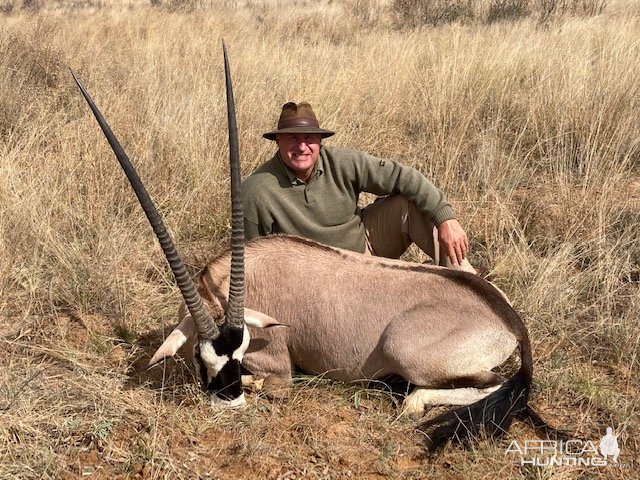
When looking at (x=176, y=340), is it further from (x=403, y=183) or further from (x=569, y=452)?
(x=569, y=452)

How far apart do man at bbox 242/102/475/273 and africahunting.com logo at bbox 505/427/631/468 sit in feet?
4.52

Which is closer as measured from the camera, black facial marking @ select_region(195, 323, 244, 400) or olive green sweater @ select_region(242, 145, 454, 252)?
black facial marking @ select_region(195, 323, 244, 400)

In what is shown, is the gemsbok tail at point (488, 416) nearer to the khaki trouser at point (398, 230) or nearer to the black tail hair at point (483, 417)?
the black tail hair at point (483, 417)

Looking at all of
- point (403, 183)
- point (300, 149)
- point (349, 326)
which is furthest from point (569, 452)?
point (300, 149)

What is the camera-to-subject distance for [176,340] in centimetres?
318

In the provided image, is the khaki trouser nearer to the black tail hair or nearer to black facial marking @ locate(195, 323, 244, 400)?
the black tail hair

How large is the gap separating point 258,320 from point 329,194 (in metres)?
1.23

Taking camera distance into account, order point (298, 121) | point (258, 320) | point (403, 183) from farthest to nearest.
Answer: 1. point (403, 183)
2. point (298, 121)
3. point (258, 320)

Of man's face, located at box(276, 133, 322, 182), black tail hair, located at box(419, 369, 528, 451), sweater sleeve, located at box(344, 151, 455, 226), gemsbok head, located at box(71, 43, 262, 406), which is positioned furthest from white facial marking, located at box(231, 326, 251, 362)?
sweater sleeve, located at box(344, 151, 455, 226)

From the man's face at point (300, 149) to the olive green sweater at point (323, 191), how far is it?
0.12 metres

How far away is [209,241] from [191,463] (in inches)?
99.2

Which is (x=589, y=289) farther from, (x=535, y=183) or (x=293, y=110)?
(x=293, y=110)

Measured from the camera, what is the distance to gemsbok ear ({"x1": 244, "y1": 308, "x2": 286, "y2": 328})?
3.30 metres

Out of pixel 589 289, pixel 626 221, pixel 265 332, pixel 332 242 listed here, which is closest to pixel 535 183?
pixel 626 221
